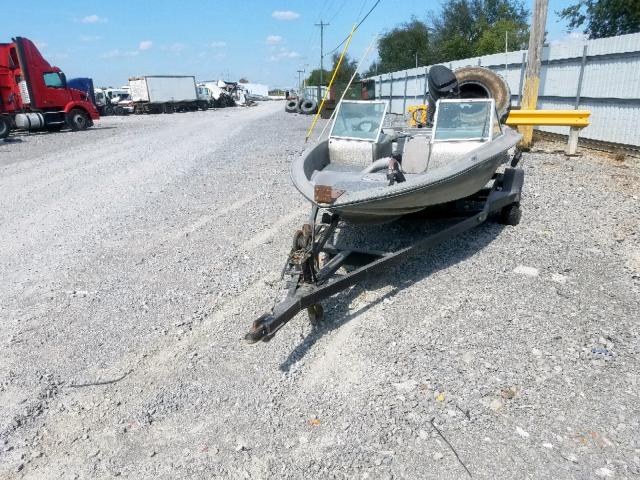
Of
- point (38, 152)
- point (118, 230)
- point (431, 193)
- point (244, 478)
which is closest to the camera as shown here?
point (244, 478)

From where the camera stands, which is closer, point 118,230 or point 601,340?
point 601,340

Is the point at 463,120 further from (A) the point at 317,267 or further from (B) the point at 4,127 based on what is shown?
(B) the point at 4,127

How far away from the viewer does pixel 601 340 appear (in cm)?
353

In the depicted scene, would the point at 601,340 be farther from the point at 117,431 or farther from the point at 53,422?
the point at 53,422

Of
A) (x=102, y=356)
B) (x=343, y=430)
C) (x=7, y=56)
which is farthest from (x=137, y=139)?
(x=343, y=430)

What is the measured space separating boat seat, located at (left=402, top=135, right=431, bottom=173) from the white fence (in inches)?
259

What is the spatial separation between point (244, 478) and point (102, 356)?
1633 millimetres

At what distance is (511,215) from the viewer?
588 cm

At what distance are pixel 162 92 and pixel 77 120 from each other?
74.5ft

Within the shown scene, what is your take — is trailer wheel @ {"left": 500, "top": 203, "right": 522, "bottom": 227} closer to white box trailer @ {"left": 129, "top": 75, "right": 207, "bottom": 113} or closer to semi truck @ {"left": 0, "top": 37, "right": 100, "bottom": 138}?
semi truck @ {"left": 0, "top": 37, "right": 100, "bottom": 138}

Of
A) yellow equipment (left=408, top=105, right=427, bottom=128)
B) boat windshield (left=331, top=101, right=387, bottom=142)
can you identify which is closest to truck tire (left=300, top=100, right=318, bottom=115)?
yellow equipment (left=408, top=105, right=427, bottom=128)

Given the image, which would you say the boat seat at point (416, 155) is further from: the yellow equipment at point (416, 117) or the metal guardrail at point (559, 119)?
the metal guardrail at point (559, 119)

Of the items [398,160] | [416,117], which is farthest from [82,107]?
[398,160]

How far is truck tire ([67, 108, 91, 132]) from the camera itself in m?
21.7
